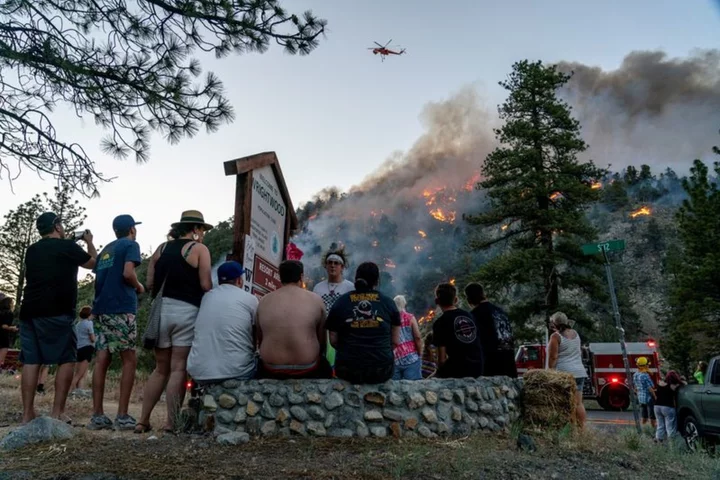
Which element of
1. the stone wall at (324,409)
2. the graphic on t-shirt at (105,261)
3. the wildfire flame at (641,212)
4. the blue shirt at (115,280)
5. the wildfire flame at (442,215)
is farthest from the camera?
the wildfire flame at (442,215)

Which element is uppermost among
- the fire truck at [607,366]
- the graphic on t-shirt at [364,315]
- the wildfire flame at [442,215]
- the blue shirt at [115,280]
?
the wildfire flame at [442,215]

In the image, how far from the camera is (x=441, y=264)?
290 feet

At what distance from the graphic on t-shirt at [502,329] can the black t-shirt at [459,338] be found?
18.8 inches

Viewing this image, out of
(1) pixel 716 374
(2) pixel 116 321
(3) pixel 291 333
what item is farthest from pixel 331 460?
(1) pixel 716 374

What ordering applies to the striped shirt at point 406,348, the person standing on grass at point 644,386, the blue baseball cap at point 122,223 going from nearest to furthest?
the blue baseball cap at point 122,223
the striped shirt at point 406,348
the person standing on grass at point 644,386

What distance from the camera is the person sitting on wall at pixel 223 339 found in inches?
170

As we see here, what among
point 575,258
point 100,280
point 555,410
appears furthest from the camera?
point 575,258

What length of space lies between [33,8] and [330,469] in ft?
16.6

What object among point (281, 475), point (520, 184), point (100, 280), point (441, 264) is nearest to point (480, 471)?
point (281, 475)

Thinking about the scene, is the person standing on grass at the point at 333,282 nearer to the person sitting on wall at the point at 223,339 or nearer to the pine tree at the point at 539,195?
the person sitting on wall at the point at 223,339

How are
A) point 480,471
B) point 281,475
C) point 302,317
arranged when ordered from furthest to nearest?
point 302,317, point 480,471, point 281,475

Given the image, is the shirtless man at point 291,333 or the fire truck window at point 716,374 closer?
the shirtless man at point 291,333

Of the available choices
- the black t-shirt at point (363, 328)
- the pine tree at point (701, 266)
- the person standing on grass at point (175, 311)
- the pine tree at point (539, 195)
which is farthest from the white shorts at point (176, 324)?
the pine tree at point (701, 266)

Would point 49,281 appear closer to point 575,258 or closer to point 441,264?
point 575,258
